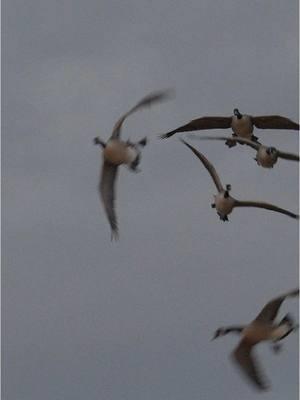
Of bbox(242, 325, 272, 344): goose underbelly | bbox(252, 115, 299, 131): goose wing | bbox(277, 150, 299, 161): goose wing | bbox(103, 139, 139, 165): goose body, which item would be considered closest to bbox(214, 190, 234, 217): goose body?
bbox(277, 150, 299, 161): goose wing

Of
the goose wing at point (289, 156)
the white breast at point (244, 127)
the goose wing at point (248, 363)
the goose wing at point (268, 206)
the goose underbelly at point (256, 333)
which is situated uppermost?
the white breast at point (244, 127)

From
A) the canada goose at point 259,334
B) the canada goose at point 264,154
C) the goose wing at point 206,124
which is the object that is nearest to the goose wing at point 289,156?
the canada goose at point 264,154

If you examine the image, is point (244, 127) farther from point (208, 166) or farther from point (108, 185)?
point (108, 185)

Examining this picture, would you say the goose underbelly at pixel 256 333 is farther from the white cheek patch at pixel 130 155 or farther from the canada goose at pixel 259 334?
the white cheek patch at pixel 130 155

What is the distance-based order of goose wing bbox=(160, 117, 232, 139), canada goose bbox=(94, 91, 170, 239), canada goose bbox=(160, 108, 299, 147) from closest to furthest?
canada goose bbox=(94, 91, 170, 239) < canada goose bbox=(160, 108, 299, 147) < goose wing bbox=(160, 117, 232, 139)

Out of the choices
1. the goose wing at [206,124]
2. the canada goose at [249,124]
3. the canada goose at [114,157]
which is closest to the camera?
the canada goose at [114,157]

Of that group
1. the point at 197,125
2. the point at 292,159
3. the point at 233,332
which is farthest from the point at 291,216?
the point at 197,125

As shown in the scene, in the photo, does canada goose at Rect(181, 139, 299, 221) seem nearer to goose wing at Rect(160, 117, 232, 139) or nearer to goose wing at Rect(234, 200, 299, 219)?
goose wing at Rect(234, 200, 299, 219)

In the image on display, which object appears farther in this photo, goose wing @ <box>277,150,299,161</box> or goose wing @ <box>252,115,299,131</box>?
goose wing @ <box>252,115,299,131</box>
